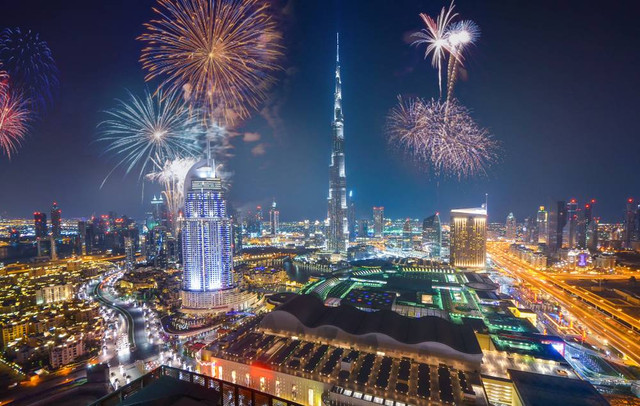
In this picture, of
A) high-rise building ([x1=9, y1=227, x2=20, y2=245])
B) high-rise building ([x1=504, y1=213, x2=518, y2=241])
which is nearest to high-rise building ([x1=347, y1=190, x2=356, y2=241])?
high-rise building ([x1=504, y1=213, x2=518, y2=241])

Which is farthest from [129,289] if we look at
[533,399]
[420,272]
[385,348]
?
[533,399]

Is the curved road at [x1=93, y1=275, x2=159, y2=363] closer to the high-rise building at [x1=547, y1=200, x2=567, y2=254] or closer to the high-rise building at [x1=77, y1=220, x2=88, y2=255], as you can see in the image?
the high-rise building at [x1=77, y1=220, x2=88, y2=255]

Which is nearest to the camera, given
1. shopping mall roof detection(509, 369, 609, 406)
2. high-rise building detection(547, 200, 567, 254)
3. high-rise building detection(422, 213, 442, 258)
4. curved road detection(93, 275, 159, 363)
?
shopping mall roof detection(509, 369, 609, 406)

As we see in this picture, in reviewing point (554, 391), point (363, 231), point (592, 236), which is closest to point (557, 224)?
point (592, 236)

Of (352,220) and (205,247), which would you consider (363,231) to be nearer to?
(352,220)

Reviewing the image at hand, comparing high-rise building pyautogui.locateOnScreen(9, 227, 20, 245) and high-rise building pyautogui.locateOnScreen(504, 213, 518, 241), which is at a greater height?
high-rise building pyautogui.locateOnScreen(9, 227, 20, 245)

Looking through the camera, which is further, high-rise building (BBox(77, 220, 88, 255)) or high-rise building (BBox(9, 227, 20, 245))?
high-rise building (BBox(77, 220, 88, 255))

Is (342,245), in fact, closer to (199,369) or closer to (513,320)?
(513,320)
